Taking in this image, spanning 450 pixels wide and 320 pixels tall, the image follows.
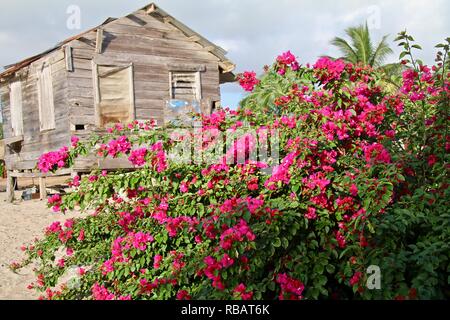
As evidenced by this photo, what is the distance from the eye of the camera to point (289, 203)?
9.80ft

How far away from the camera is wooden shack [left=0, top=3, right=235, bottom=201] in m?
10.9

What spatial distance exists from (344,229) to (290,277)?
0.49 m

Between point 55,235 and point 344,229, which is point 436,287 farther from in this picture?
point 55,235

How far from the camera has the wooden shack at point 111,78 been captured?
35.9ft

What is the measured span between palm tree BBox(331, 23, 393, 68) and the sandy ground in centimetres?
1905

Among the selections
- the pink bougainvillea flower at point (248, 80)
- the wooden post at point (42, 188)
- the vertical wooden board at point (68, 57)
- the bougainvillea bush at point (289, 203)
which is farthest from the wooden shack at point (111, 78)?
the bougainvillea bush at point (289, 203)

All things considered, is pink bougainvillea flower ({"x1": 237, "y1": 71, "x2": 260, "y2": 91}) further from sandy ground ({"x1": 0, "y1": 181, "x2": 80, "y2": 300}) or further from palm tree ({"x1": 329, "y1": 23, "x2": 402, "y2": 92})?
palm tree ({"x1": 329, "y1": 23, "x2": 402, "y2": 92})

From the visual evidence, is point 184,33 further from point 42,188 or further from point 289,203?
point 289,203

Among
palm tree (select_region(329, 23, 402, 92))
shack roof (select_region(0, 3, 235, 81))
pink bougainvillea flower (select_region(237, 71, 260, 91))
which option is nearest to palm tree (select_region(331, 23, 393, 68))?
palm tree (select_region(329, 23, 402, 92))

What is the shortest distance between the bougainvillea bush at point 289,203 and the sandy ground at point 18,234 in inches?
46.8

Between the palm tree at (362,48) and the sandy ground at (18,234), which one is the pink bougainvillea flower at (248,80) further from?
the palm tree at (362,48)

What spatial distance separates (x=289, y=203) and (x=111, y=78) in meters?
9.21

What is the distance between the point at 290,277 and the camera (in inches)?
110

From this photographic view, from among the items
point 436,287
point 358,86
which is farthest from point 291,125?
point 436,287
